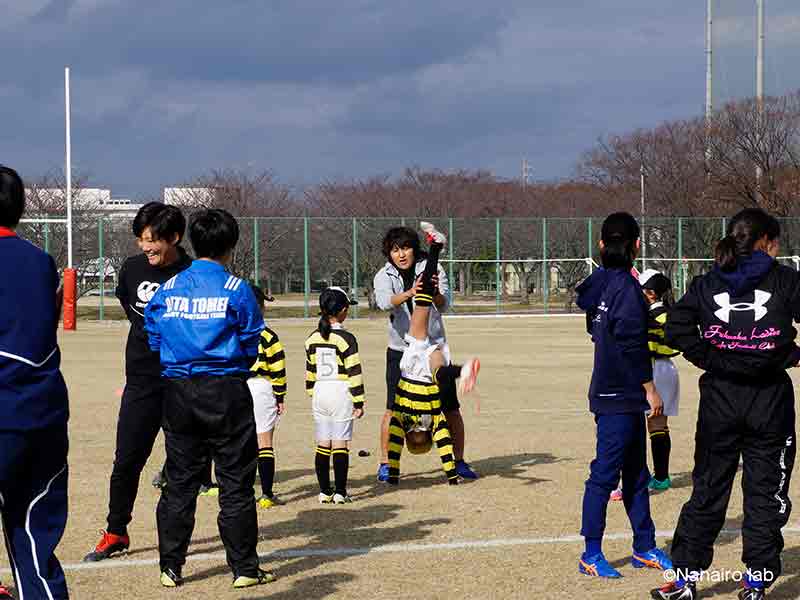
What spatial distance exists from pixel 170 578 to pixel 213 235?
160 cm

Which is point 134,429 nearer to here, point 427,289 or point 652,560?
point 427,289

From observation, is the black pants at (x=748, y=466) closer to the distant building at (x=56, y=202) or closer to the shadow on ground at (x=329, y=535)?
the shadow on ground at (x=329, y=535)

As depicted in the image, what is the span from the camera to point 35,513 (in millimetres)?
4109

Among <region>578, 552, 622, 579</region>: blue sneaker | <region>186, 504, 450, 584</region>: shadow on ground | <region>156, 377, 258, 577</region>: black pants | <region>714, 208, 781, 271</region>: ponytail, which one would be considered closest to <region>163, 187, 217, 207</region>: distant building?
<region>186, 504, 450, 584</region>: shadow on ground

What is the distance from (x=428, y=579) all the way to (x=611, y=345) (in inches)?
55.3


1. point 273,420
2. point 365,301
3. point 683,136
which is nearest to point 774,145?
point 683,136

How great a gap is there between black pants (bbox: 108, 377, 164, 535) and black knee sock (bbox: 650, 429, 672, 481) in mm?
3430

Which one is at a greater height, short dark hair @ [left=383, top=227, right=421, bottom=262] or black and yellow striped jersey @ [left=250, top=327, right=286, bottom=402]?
short dark hair @ [left=383, top=227, right=421, bottom=262]

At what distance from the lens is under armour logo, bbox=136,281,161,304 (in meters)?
6.47

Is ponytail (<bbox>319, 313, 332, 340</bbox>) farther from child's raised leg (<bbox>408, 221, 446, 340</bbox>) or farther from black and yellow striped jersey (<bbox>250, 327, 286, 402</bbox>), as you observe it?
child's raised leg (<bbox>408, 221, 446, 340</bbox>)

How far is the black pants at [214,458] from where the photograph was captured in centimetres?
544

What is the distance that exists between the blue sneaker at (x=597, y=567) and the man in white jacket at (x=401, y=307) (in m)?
2.82

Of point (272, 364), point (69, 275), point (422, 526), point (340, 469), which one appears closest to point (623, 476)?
point (422, 526)

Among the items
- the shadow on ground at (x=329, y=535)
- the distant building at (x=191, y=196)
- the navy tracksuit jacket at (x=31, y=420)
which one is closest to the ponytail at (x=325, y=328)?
the shadow on ground at (x=329, y=535)
